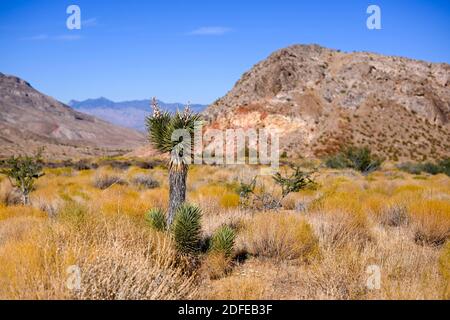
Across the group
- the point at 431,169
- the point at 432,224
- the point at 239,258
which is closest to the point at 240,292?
the point at 239,258

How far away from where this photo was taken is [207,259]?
676 centimetres

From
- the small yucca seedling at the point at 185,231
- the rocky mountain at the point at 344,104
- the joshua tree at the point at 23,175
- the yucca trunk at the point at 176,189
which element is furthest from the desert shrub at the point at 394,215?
the rocky mountain at the point at 344,104

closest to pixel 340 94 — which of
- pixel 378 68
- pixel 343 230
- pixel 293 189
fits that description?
pixel 378 68

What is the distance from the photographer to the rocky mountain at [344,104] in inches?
1926

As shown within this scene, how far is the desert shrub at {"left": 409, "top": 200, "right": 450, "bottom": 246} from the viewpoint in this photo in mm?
8594

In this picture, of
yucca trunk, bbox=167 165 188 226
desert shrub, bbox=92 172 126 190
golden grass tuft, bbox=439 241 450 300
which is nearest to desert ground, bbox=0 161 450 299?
golden grass tuft, bbox=439 241 450 300

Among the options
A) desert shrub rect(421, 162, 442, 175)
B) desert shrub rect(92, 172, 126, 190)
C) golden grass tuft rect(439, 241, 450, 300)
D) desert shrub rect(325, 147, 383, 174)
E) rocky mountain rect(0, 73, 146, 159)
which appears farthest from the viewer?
rocky mountain rect(0, 73, 146, 159)

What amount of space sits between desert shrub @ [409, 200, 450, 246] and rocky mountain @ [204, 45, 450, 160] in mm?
37924

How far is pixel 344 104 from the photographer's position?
175 ft

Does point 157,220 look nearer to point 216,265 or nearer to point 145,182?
point 216,265

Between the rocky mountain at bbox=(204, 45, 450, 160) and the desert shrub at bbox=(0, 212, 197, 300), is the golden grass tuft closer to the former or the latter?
the desert shrub at bbox=(0, 212, 197, 300)

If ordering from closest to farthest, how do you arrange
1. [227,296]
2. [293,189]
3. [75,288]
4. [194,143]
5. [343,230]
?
[75,288] → [227,296] → [194,143] → [343,230] → [293,189]

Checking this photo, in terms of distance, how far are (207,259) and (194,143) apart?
6.71 feet

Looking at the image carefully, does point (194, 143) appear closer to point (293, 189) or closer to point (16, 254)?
point (16, 254)
